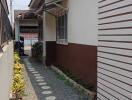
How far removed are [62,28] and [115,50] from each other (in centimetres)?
1095

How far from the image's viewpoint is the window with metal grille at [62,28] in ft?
49.0

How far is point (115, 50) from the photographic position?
509 cm

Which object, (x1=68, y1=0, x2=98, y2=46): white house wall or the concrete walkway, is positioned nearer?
the concrete walkway

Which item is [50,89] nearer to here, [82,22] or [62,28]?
[82,22]

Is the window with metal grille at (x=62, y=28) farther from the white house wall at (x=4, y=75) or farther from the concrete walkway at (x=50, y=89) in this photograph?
the white house wall at (x=4, y=75)

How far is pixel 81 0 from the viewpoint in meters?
11.3

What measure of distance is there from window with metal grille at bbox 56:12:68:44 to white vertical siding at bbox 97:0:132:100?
885cm

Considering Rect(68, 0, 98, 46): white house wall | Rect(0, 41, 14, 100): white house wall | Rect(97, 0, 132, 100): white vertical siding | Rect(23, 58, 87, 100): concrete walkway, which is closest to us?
Rect(0, 41, 14, 100): white house wall

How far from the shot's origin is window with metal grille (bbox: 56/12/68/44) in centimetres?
1493

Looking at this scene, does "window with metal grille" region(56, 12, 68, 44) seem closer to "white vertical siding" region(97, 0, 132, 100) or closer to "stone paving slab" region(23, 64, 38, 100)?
"stone paving slab" region(23, 64, 38, 100)

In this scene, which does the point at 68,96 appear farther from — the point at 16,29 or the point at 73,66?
the point at 16,29

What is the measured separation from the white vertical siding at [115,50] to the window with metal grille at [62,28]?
8.85 meters

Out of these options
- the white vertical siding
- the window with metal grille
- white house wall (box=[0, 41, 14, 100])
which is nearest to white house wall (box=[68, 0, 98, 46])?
the window with metal grille

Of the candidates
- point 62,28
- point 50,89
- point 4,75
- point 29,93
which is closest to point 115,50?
point 4,75
